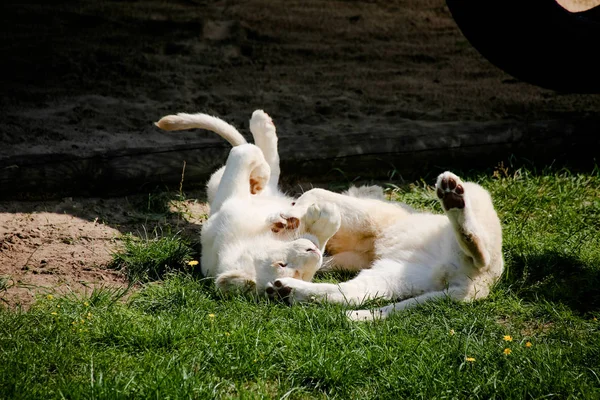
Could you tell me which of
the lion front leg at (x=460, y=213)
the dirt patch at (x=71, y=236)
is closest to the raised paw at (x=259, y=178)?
the dirt patch at (x=71, y=236)

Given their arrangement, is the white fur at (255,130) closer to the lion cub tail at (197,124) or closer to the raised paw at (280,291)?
the lion cub tail at (197,124)

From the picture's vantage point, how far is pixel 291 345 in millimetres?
3816

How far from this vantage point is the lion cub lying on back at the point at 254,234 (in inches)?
176

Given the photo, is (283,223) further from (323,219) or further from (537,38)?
(537,38)

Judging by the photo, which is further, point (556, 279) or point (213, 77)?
point (213, 77)

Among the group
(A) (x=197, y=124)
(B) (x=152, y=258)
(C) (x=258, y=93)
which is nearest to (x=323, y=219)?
(B) (x=152, y=258)

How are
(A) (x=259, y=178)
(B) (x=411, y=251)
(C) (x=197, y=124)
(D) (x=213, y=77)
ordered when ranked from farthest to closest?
(D) (x=213, y=77), (C) (x=197, y=124), (A) (x=259, y=178), (B) (x=411, y=251)

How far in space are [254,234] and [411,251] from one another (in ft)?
3.20

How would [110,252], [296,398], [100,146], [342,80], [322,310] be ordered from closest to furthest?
[296,398] → [322,310] → [110,252] → [100,146] → [342,80]

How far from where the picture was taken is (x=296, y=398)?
11.4 ft

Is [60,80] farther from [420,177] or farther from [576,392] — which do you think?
[576,392]

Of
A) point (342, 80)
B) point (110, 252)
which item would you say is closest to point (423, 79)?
point (342, 80)

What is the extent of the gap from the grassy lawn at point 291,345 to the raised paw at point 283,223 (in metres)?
0.53

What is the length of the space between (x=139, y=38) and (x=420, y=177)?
148 inches
